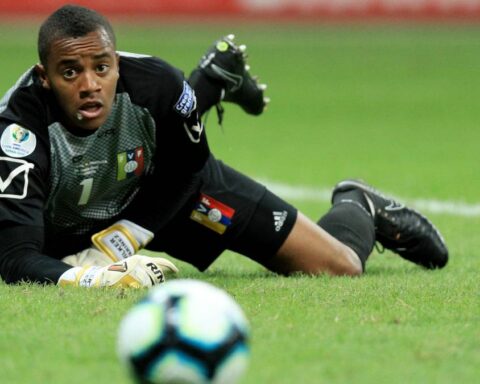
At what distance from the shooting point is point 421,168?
12.6 meters

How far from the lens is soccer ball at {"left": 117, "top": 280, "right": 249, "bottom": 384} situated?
3982 millimetres

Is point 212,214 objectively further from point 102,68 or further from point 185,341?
point 185,341

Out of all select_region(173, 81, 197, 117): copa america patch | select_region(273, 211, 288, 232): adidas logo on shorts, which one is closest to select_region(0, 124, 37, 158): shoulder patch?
select_region(173, 81, 197, 117): copa america patch

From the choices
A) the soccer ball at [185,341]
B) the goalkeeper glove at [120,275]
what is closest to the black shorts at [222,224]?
the goalkeeper glove at [120,275]

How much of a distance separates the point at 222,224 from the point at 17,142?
1374 mm

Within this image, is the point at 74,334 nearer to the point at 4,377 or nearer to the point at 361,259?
the point at 4,377

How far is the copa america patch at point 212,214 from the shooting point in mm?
7055

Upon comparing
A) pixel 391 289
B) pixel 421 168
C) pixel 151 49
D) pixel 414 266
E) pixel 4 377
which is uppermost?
pixel 4 377

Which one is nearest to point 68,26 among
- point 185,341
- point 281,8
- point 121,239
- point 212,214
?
point 121,239

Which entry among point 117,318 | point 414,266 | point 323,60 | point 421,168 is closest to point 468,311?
point 117,318

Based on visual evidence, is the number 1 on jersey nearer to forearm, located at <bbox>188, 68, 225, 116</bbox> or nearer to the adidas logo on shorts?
the adidas logo on shorts

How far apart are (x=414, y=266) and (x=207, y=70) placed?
162 cm

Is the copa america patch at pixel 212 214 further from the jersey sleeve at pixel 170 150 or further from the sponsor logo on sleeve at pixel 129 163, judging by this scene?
the sponsor logo on sleeve at pixel 129 163

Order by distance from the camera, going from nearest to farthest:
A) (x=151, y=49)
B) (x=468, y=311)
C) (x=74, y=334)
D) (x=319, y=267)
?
(x=74, y=334)
(x=468, y=311)
(x=319, y=267)
(x=151, y=49)
